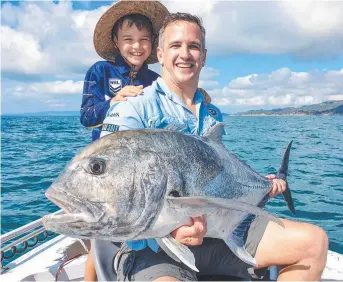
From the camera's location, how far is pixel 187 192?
2.29 m

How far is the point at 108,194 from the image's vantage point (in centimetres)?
208

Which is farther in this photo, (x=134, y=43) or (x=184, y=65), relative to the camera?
(x=134, y=43)

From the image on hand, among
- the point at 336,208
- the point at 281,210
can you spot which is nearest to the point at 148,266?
the point at 281,210

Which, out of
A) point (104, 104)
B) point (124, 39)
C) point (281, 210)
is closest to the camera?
point (104, 104)

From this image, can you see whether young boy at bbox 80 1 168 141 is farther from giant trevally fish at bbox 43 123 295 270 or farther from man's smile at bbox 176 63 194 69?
giant trevally fish at bbox 43 123 295 270

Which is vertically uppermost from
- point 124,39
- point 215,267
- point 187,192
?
point 124,39

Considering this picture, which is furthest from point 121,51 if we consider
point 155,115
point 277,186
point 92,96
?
point 277,186

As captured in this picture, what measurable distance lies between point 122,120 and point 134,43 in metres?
2.16

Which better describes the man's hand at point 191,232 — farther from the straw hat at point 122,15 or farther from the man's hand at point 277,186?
the straw hat at point 122,15

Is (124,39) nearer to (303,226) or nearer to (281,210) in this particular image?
(303,226)

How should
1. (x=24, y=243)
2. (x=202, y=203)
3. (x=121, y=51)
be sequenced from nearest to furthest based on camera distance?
(x=202, y=203)
(x=121, y=51)
(x=24, y=243)

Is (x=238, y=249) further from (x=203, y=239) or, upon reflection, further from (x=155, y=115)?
(x=155, y=115)

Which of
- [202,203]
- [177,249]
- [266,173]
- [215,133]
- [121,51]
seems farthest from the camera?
[266,173]

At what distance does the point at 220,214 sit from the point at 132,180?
841mm
